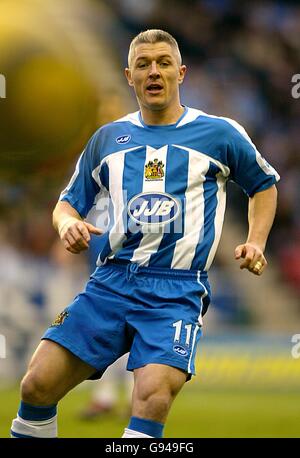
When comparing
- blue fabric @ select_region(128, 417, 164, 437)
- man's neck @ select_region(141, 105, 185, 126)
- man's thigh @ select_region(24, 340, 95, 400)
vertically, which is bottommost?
blue fabric @ select_region(128, 417, 164, 437)

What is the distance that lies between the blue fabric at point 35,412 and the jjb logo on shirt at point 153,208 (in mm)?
934

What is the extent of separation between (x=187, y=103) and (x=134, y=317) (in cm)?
749

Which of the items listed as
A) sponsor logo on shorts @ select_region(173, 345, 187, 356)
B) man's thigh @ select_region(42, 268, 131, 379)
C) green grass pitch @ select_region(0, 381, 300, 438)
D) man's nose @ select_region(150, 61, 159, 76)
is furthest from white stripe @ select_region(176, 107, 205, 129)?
green grass pitch @ select_region(0, 381, 300, 438)

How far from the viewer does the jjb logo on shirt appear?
4430 mm

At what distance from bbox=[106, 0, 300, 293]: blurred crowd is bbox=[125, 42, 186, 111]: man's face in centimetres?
685

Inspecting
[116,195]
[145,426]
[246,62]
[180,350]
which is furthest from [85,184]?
[246,62]

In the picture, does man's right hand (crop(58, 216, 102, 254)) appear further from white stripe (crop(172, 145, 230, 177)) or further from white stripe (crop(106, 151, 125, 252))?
white stripe (crop(172, 145, 230, 177))

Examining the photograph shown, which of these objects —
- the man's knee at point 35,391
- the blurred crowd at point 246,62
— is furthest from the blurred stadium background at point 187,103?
the man's knee at point 35,391

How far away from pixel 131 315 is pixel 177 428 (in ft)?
10.2

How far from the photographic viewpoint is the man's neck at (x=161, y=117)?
4.62 m

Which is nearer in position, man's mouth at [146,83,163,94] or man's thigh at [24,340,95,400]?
man's thigh at [24,340,95,400]

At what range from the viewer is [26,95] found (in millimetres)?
12695

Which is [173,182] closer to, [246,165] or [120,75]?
[246,165]

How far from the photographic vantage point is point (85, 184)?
15.6 feet
